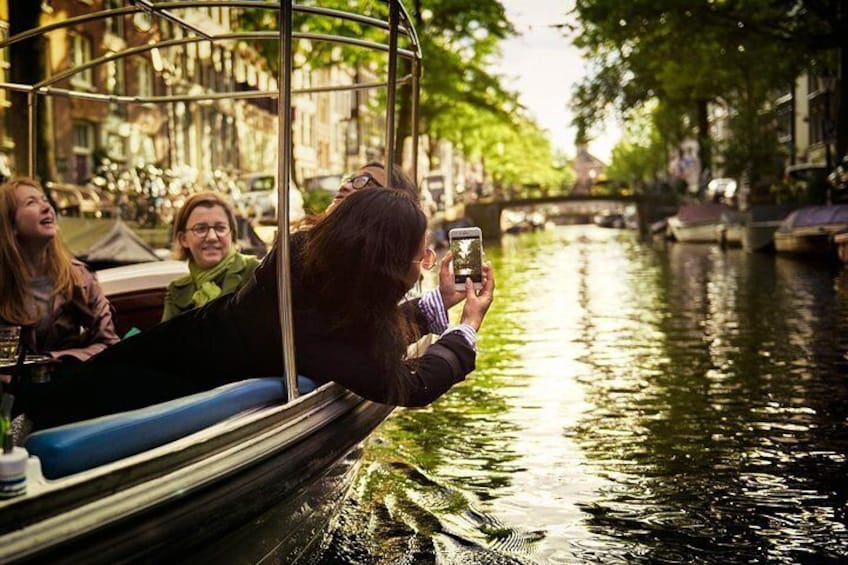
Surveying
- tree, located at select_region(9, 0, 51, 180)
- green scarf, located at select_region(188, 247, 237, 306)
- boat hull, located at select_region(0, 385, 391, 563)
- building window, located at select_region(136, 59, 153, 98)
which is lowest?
boat hull, located at select_region(0, 385, 391, 563)

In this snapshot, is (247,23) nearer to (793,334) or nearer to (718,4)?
(718,4)

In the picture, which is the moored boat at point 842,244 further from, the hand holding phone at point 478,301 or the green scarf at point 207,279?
the hand holding phone at point 478,301

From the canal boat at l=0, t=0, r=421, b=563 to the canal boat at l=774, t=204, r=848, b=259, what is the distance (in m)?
19.7

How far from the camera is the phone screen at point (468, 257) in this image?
4.78 meters

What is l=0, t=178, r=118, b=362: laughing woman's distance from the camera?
5.45 m

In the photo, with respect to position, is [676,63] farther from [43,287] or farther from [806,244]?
[43,287]

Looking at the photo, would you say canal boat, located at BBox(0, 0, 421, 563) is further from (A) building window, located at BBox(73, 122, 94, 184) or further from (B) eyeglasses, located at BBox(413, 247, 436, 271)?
(A) building window, located at BBox(73, 122, 94, 184)

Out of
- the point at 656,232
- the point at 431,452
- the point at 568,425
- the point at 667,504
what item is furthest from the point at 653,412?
the point at 656,232

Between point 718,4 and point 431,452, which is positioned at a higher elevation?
point 718,4

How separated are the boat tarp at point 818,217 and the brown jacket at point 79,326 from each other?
19488 millimetres

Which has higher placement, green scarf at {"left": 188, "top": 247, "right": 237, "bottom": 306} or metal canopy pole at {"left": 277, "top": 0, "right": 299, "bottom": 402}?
metal canopy pole at {"left": 277, "top": 0, "right": 299, "bottom": 402}

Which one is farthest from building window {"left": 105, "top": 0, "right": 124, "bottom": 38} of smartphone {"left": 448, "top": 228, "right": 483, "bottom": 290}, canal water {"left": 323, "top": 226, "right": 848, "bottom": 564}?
smartphone {"left": 448, "top": 228, "right": 483, "bottom": 290}

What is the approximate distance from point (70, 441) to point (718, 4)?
85.4 ft

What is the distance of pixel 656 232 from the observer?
58.8 meters
